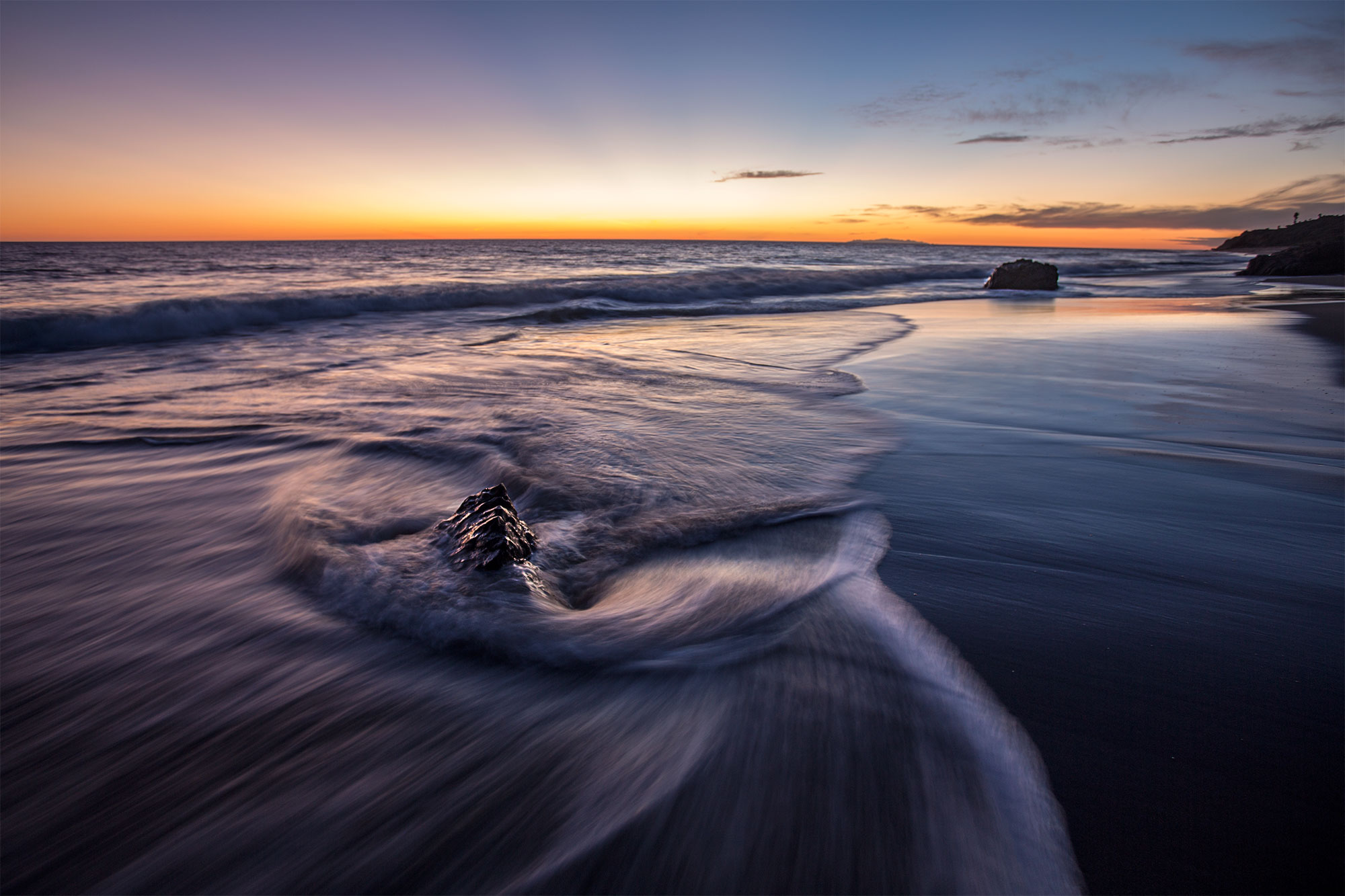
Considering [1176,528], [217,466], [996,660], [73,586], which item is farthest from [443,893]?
[217,466]

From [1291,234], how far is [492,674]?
6421cm

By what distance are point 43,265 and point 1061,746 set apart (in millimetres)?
41373

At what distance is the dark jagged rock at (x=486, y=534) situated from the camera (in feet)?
6.75

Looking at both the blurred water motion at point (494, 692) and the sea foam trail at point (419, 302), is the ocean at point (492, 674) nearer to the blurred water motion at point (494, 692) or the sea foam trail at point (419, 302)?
the blurred water motion at point (494, 692)

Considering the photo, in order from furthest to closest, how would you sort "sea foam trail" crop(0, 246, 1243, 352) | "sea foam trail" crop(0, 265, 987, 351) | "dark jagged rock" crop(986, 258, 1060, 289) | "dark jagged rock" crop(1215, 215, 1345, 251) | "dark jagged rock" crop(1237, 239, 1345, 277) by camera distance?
"dark jagged rock" crop(1215, 215, 1345, 251) → "dark jagged rock" crop(1237, 239, 1345, 277) → "dark jagged rock" crop(986, 258, 1060, 289) → "sea foam trail" crop(0, 246, 1243, 352) → "sea foam trail" crop(0, 265, 987, 351)

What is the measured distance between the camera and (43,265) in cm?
2727

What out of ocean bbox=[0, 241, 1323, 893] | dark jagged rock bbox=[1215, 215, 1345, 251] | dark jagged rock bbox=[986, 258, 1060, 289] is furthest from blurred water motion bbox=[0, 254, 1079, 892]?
dark jagged rock bbox=[1215, 215, 1345, 251]

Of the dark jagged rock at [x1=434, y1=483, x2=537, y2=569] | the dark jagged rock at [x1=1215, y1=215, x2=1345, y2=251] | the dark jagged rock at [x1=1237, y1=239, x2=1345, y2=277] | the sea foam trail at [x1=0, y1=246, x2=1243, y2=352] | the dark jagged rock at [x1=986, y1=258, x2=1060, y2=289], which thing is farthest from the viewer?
the dark jagged rock at [x1=1215, y1=215, x2=1345, y2=251]

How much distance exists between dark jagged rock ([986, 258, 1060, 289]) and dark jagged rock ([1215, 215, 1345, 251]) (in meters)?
30.0

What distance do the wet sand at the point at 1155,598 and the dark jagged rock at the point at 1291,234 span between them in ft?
150

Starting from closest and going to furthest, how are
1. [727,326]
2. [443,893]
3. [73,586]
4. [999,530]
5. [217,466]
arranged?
[443,893]
[73,586]
[999,530]
[217,466]
[727,326]

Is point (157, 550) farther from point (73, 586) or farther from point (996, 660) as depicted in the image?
point (996, 660)

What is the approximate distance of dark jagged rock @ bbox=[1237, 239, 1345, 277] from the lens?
1955 cm

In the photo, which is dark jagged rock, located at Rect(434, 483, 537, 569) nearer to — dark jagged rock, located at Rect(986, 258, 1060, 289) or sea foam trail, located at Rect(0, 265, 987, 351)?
sea foam trail, located at Rect(0, 265, 987, 351)
